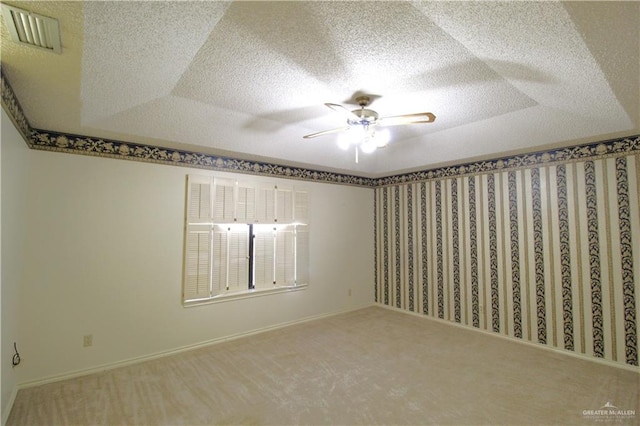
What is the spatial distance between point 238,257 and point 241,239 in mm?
249

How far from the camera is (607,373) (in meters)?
2.94

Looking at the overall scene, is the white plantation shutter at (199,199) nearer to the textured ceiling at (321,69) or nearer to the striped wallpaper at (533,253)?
the textured ceiling at (321,69)

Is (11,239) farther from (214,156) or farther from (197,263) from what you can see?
(214,156)

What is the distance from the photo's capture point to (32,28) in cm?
140

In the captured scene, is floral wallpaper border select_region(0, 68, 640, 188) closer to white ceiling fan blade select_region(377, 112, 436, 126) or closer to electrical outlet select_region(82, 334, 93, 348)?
electrical outlet select_region(82, 334, 93, 348)

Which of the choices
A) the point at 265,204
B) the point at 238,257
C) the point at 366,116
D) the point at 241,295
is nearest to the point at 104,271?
the point at 238,257

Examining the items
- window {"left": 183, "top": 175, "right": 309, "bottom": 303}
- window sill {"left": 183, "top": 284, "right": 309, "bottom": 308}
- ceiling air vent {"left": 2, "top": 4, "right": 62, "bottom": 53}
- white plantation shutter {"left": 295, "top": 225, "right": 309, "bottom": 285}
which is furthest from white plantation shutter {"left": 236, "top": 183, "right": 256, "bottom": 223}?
ceiling air vent {"left": 2, "top": 4, "right": 62, "bottom": 53}

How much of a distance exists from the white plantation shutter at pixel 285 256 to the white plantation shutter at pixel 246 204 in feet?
1.67

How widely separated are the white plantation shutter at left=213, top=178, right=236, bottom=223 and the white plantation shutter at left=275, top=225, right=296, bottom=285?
0.80 meters

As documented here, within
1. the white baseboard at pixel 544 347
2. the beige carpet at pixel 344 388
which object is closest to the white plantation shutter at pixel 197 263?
the beige carpet at pixel 344 388

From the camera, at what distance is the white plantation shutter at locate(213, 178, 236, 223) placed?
3781 millimetres

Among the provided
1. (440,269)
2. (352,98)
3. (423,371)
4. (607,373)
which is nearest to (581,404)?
(607,373)

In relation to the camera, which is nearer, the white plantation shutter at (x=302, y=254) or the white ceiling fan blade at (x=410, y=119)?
the white ceiling fan blade at (x=410, y=119)

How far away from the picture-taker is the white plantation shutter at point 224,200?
3.78 metres
